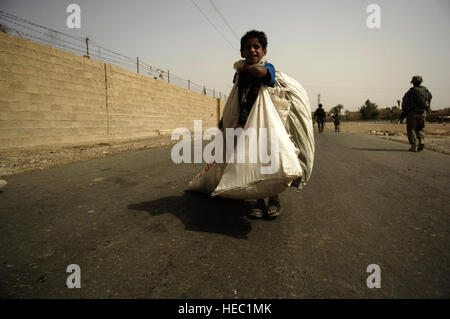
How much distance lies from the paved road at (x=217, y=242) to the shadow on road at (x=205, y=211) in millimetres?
10

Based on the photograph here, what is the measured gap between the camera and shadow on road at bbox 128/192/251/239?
2.05m

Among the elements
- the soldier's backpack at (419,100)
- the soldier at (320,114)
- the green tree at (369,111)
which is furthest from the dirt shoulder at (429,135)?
the green tree at (369,111)

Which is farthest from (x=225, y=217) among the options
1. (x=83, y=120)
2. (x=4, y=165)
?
(x=83, y=120)

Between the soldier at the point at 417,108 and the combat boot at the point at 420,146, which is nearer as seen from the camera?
the combat boot at the point at 420,146

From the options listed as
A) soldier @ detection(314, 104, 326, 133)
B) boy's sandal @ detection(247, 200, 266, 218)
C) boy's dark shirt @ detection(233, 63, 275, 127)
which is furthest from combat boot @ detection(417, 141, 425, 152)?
soldier @ detection(314, 104, 326, 133)

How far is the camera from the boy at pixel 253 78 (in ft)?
6.77

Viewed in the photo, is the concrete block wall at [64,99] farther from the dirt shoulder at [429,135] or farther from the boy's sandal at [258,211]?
the dirt shoulder at [429,135]

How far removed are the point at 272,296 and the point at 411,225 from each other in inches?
62.4

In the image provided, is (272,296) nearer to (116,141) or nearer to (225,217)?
(225,217)

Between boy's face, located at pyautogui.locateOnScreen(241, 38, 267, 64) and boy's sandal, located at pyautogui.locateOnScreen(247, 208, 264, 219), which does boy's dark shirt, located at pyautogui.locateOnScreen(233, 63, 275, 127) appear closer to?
boy's face, located at pyautogui.locateOnScreen(241, 38, 267, 64)

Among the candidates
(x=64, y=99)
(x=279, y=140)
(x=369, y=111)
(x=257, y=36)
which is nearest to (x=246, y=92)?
(x=257, y=36)

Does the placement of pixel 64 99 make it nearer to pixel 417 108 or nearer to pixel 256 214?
pixel 256 214
